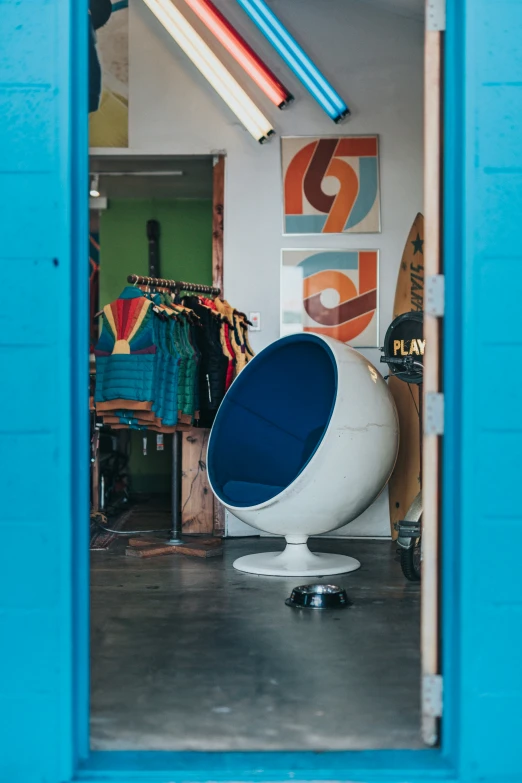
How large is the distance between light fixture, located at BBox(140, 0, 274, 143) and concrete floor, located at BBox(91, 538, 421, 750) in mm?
3140

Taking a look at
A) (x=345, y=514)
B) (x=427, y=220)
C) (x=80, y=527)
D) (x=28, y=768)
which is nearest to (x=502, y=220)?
(x=427, y=220)

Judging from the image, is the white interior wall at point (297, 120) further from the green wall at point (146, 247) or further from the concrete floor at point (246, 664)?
the green wall at point (146, 247)

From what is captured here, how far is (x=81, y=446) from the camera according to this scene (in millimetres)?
2283

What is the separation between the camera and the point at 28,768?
2.18 m

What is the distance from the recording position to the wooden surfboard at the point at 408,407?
593 centimetres

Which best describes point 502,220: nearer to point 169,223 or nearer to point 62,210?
point 62,210

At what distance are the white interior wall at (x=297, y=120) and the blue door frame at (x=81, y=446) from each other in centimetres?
403

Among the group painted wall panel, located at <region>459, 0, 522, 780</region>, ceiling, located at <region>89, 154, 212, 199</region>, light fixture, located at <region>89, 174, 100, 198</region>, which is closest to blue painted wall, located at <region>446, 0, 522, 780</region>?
painted wall panel, located at <region>459, 0, 522, 780</region>

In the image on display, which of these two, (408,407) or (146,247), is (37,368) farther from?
(146,247)

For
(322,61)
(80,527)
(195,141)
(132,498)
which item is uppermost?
(322,61)

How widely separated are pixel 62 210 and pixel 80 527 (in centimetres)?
81

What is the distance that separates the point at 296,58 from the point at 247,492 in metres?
2.89

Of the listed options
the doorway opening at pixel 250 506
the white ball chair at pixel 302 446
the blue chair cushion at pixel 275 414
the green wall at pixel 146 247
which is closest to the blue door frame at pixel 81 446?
the doorway opening at pixel 250 506

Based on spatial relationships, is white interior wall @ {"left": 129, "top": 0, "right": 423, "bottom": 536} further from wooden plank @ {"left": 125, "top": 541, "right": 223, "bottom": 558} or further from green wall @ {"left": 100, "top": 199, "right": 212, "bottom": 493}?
green wall @ {"left": 100, "top": 199, "right": 212, "bottom": 493}
